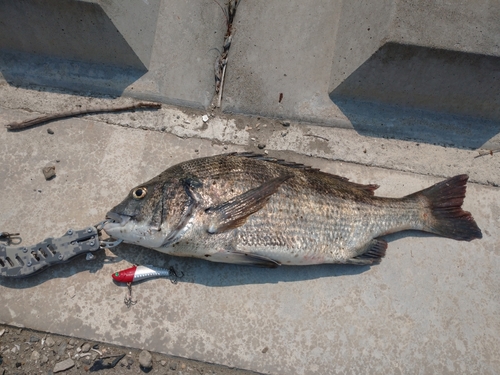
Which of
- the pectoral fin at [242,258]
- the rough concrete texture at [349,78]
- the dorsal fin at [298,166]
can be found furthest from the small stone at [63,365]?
the rough concrete texture at [349,78]

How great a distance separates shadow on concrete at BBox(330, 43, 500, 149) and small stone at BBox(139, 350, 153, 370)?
127 inches

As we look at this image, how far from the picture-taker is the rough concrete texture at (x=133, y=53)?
3512 mm

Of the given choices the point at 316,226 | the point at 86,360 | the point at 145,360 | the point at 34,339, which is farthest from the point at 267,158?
the point at 34,339

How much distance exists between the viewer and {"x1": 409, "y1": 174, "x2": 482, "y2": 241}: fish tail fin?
10.7 ft

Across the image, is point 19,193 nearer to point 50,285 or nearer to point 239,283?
point 50,285

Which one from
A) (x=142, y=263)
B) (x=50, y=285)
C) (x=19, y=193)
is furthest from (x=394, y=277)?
(x=19, y=193)

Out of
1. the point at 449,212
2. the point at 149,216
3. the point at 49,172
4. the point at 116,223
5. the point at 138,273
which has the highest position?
the point at 449,212

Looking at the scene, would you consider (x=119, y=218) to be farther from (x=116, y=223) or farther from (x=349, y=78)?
(x=349, y=78)

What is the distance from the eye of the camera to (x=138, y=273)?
3098 millimetres

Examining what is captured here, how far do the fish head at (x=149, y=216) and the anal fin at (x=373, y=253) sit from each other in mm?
1771

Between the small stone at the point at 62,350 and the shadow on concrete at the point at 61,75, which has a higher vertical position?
the shadow on concrete at the point at 61,75

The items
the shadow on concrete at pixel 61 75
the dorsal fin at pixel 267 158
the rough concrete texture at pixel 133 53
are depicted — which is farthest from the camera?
the shadow on concrete at pixel 61 75

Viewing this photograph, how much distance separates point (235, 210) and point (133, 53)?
2.16 meters

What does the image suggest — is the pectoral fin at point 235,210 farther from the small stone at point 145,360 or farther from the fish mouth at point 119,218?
the small stone at point 145,360
